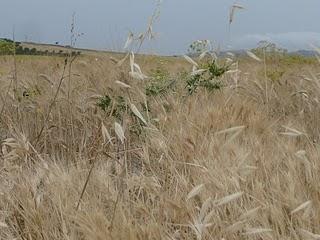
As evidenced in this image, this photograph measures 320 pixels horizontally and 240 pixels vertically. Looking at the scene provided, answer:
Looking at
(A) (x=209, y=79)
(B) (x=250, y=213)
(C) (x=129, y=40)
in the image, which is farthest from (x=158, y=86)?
→ (B) (x=250, y=213)

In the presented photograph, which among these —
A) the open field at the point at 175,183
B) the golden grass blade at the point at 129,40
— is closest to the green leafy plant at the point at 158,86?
the open field at the point at 175,183

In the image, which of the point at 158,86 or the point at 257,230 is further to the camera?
the point at 158,86

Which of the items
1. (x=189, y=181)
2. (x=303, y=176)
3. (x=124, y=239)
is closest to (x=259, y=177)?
(x=303, y=176)

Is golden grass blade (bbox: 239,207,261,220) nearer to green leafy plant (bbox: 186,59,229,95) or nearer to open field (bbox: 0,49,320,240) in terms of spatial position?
open field (bbox: 0,49,320,240)

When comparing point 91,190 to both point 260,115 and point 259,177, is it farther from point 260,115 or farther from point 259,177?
point 260,115

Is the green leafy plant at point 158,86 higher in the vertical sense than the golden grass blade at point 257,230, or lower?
higher

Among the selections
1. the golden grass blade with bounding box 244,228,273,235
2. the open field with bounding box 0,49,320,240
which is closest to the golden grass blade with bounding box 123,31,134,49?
the open field with bounding box 0,49,320,240

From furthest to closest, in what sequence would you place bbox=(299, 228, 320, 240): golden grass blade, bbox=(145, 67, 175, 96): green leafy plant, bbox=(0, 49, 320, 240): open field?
bbox=(145, 67, 175, 96): green leafy plant < bbox=(0, 49, 320, 240): open field < bbox=(299, 228, 320, 240): golden grass blade

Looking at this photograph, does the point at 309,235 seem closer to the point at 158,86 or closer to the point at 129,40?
the point at 129,40

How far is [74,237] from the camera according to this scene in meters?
1.51

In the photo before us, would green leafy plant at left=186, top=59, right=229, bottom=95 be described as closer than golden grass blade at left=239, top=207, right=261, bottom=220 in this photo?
No

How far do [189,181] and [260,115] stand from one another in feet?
3.59

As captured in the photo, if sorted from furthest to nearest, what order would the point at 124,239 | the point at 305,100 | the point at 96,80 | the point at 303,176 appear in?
1. the point at 96,80
2. the point at 305,100
3. the point at 303,176
4. the point at 124,239

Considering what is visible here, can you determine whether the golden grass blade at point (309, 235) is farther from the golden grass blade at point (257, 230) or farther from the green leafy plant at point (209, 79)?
the green leafy plant at point (209, 79)
